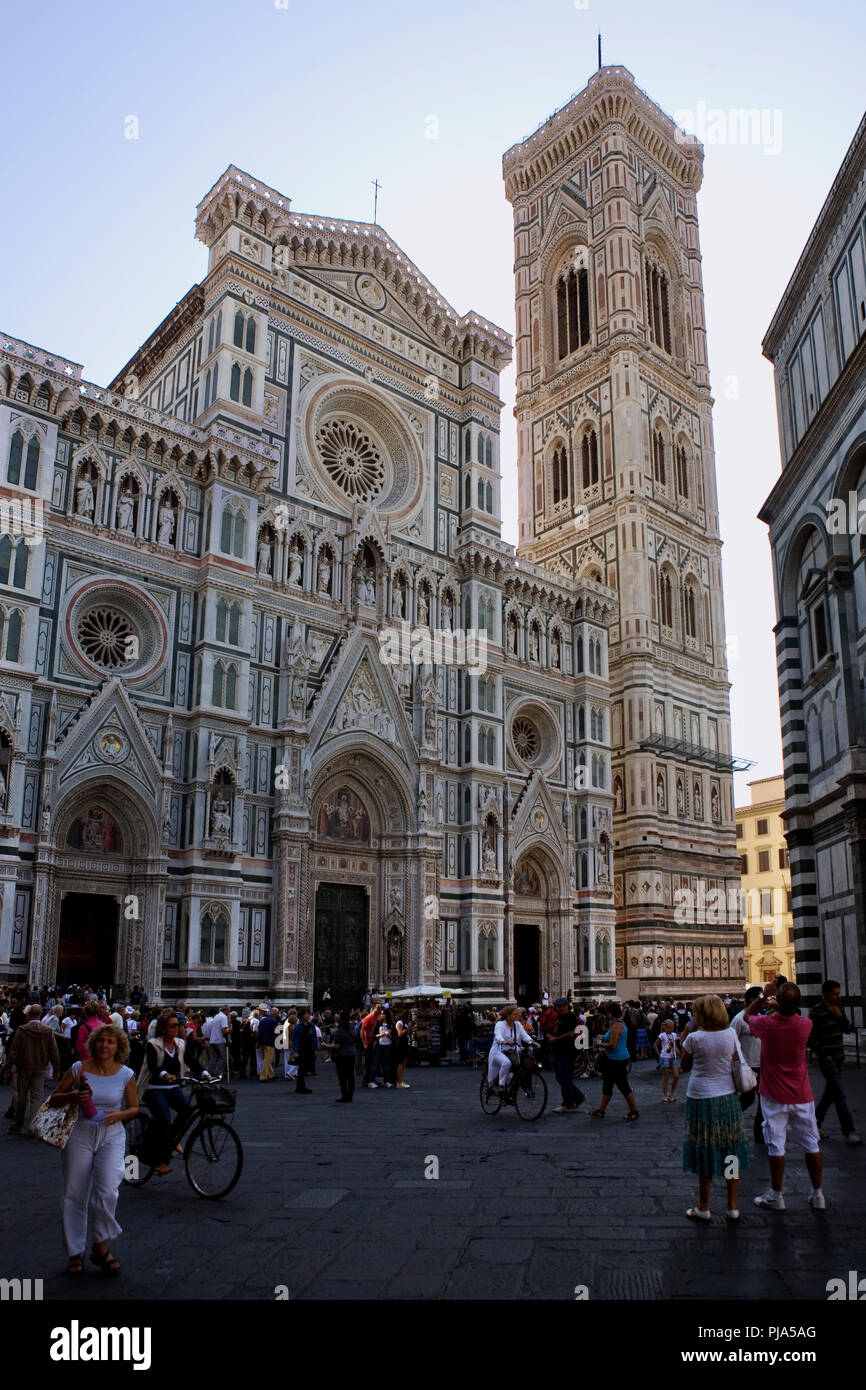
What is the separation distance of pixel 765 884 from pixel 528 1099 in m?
51.9

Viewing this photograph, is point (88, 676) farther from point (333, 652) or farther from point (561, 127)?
point (561, 127)

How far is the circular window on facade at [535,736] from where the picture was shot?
3847 centimetres

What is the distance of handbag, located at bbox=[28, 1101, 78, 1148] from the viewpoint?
22.0 feet

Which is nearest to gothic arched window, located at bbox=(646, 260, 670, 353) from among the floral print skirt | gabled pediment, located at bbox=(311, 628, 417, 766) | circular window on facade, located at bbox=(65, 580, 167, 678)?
gabled pediment, located at bbox=(311, 628, 417, 766)

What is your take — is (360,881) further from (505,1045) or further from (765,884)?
(765,884)

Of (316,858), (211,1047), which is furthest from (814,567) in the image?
(316,858)

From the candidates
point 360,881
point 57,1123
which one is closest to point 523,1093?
point 57,1123

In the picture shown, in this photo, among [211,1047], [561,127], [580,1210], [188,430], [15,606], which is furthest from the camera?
[561,127]

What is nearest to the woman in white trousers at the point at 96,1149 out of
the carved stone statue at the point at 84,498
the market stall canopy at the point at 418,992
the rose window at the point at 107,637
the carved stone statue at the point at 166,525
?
the market stall canopy at the point at 418,992

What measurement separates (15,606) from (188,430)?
7817 millimetres

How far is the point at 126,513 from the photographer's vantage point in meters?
28.8

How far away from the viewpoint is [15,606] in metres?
25.7

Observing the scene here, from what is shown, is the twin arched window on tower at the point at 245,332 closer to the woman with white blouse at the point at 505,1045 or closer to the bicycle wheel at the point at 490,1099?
the woman with white blouse at the point at 505,1045
